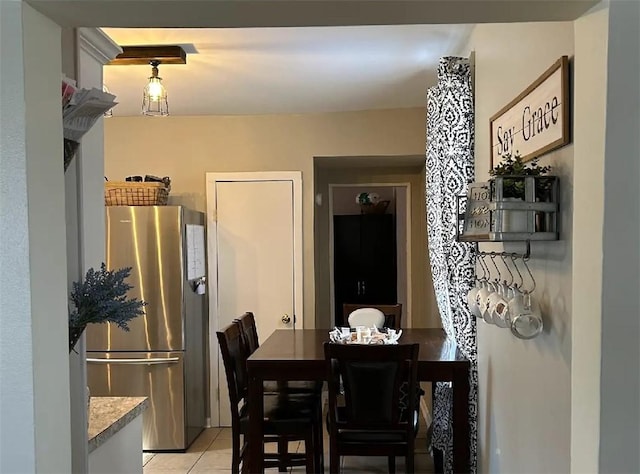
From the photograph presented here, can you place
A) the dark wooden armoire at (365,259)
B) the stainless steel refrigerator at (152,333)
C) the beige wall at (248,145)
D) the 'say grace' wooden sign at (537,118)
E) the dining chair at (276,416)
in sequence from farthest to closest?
the dark wooden armoire at (365,259)
the beige wall at (248,145)
the stainless steel refrigerator at (152,333)
the dining chair at (276,416)
the 'say grace' wooden sign at (537,118)

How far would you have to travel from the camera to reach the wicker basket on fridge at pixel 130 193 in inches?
160

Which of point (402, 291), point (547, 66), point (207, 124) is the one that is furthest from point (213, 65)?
point (402, 291)

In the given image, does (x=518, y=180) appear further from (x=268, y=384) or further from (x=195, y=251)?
(x=195, y=251)

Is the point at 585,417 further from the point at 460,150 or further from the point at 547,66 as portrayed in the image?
the point at 460,150

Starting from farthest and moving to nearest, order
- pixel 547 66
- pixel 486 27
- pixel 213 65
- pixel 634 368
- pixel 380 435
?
pixel 213 65, pixel 380 435, pixel 486 27, pixel 547 66, pixel 634 368

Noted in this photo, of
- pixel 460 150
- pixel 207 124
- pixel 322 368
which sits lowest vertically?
pixel 322 368

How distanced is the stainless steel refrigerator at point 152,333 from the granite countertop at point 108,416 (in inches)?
80.1

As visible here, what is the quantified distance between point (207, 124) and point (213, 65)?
1350mm

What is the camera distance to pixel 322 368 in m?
2.98

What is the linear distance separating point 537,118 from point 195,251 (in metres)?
3.10

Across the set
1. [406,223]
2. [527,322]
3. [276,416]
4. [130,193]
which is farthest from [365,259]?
[527,322]

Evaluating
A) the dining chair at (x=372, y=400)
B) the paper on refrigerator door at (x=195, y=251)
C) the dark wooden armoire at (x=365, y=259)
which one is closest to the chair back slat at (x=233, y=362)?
the dining chair at (x=372, y=400)

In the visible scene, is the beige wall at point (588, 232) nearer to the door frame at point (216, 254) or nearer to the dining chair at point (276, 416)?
the dining chair at point (276, 416)

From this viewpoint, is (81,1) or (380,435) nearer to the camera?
(81,1)
